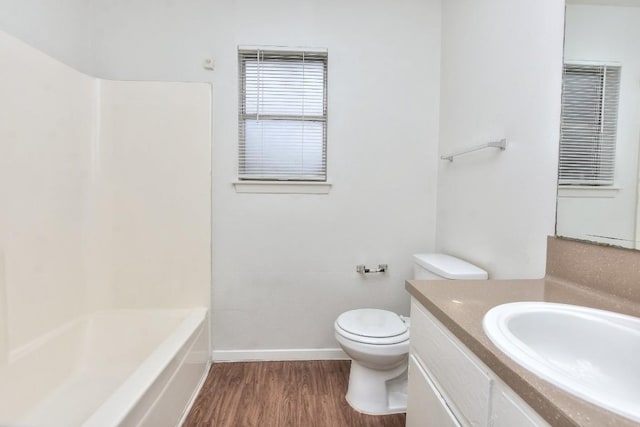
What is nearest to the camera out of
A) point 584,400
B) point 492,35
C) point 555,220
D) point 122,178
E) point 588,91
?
point 584,400

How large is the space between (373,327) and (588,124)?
125 cm

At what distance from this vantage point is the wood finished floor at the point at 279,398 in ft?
4.91

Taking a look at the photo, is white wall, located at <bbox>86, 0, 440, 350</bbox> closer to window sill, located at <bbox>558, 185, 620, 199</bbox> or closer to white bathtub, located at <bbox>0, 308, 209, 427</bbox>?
white bathtub, located at <bbox>0, 308, 209, 427</bbox>

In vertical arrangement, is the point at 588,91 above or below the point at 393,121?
below

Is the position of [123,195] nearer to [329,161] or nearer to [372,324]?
[329,161]

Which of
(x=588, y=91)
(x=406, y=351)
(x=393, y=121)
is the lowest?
(x=406, y=351)

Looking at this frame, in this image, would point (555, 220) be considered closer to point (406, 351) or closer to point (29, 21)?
point (406, 351)

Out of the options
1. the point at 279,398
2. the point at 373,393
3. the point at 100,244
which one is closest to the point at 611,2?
the point at 373,393

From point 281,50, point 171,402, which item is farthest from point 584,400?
point 281,50

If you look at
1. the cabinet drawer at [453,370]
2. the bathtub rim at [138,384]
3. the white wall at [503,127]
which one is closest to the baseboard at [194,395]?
the bathtub rim at [138,384]

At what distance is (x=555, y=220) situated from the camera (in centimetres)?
110

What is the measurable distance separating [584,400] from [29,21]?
2469mm

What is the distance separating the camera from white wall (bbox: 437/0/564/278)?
1133mm

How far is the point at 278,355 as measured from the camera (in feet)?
6.69
